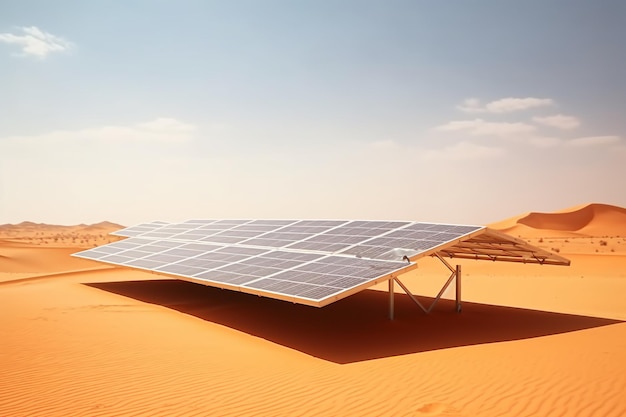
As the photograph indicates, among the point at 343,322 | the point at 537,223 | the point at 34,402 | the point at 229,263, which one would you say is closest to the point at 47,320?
the point at 229,263

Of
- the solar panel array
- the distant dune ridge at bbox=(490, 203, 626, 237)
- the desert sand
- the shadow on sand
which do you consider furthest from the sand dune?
the distant dune ridge at bbox=(490, 203, 626, 237)

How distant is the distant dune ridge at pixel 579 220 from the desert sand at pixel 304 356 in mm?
74496

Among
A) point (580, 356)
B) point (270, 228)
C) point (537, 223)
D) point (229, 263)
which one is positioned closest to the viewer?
point (580, 356)

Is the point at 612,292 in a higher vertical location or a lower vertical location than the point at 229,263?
lower

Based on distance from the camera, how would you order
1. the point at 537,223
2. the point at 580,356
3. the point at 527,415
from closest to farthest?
the point at 527,415
the point at 580,356
the point at 537,223

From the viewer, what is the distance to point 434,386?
9352mm

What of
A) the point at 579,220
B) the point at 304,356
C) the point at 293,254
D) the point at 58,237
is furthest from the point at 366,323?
the point at 579,220

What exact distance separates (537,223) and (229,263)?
297ft

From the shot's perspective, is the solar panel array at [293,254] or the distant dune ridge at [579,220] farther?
the distant dune ridge at [579,220]

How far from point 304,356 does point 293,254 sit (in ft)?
17.3

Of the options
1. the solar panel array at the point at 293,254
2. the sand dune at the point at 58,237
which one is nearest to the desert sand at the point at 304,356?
the solar panel array at the point at 293,254

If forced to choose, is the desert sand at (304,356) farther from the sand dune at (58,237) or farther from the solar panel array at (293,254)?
the sand dune at (58,237)

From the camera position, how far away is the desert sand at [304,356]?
857 centimetres

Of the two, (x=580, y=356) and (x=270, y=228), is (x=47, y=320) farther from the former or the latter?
(x=580, y=356)
